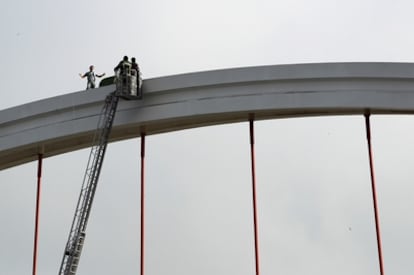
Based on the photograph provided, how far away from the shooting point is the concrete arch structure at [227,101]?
23.5 metres

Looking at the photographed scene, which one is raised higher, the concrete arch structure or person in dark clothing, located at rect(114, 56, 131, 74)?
person in dark clothing, located at rect(114, 56, 131, 74)

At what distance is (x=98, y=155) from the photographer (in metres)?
25.5

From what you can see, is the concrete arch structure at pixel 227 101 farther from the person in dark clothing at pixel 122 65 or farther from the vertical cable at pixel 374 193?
the person in dark clothing at pixel 122 65

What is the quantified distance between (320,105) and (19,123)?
9239 mm

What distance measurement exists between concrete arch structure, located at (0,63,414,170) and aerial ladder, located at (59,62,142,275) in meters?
0.30

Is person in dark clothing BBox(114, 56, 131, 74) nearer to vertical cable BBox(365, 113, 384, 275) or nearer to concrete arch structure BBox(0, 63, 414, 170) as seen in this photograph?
concrete arch structure BBox(0, 63, 414, 170)

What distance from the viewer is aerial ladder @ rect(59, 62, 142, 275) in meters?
24.4

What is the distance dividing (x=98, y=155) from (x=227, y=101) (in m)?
3.97

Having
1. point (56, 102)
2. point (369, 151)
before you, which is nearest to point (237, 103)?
point (369, 151)

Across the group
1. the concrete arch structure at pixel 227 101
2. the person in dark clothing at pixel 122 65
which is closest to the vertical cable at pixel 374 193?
the concrete arch structure at pixel 227 101

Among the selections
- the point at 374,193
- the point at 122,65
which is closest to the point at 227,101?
the point at 122,65

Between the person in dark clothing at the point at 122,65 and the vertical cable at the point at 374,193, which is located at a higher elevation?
the person in dark clothing at the point at 122,65

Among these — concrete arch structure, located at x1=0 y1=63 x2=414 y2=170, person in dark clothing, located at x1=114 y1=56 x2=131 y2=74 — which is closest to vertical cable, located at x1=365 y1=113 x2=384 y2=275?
concrete arch structure, located at x1=0 y1=63 x2=414 y2=170

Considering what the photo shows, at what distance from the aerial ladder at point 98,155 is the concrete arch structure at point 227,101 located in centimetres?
30
